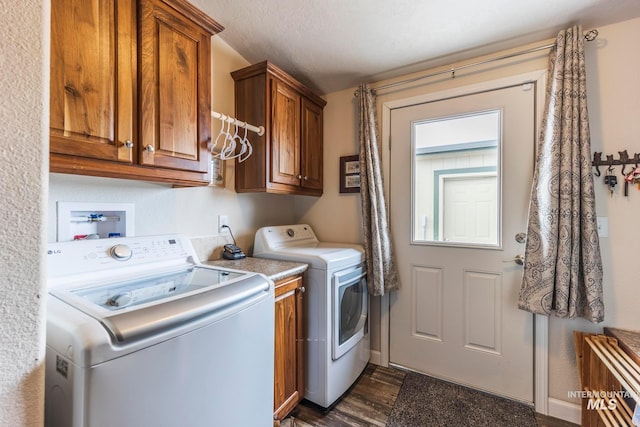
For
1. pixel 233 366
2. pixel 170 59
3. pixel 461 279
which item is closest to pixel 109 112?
pixel 170 59

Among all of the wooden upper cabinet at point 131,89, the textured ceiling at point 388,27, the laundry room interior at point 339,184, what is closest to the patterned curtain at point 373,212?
the laundry room interior at point 339,184

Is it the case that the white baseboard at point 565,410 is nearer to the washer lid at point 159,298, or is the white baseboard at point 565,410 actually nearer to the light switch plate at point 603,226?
the light switch plate at point 603,226

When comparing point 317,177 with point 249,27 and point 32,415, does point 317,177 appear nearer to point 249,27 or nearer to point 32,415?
point 249,27

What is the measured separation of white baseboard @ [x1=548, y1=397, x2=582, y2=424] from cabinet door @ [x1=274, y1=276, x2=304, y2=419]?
1555 mm

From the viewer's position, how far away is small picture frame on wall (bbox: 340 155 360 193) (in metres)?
2.31

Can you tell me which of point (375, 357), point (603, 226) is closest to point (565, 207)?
point (603, 226)

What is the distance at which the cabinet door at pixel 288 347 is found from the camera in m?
1.52

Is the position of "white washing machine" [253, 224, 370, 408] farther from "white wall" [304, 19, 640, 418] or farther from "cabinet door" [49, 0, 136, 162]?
"white wall" [304, 19, 640, 418]

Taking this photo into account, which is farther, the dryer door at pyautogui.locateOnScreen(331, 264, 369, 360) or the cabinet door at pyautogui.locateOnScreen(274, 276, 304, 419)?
the dryer door at pyautogui.locateOnScreen(331, 264, 369, 360)

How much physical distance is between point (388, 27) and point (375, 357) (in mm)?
2412

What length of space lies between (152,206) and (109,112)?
1.94ft

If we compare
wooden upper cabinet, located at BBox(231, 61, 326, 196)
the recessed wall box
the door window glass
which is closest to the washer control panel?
the recessed wall box

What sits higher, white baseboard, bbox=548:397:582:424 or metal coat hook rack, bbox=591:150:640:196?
metal coat hook rack, bbox=591:150:640:196

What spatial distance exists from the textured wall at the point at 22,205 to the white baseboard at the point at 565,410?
2.44 m
